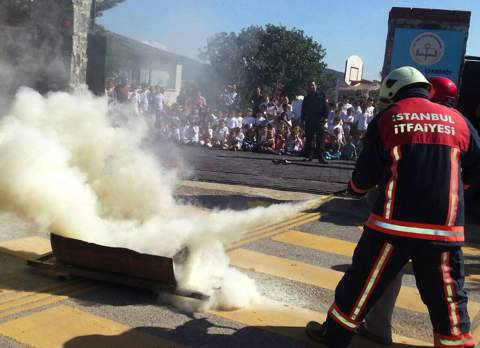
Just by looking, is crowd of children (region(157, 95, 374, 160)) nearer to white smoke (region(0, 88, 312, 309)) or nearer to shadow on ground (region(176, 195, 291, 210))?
shadow on ground (region(176, 195, 291, 210))

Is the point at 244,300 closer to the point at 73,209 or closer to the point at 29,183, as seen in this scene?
the point at 73,209

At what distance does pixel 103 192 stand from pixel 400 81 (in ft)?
10.2

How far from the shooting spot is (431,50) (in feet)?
26.2

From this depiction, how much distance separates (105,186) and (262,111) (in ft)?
36.1

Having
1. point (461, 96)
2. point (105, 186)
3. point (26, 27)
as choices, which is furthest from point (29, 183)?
point (461, 96)

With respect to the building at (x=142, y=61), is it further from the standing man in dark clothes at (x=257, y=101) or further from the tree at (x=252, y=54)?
the standing man in dark clothes at (x=257, y=101)

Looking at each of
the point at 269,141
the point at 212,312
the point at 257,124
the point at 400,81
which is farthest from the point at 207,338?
the point at 257,124

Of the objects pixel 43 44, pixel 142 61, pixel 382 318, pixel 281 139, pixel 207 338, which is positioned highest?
pixel 43 44

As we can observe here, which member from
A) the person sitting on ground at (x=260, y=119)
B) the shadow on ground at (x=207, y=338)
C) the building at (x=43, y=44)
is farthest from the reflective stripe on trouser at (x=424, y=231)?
the person sitting on ground at (x=260, y=119)

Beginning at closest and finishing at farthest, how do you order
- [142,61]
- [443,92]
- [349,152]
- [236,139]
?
Result: 1. [443,92]
2. [142,61]
3. [349,152]
4. [236,139]

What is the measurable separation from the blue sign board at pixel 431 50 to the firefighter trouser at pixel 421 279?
18.4 feet

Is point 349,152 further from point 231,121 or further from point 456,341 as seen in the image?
point 456,341

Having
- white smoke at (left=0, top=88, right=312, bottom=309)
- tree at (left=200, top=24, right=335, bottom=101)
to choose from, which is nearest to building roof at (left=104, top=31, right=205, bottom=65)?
tree at (left=200, top=24, right=335, bottom=101)

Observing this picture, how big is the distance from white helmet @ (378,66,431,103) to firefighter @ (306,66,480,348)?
0.33 feet
